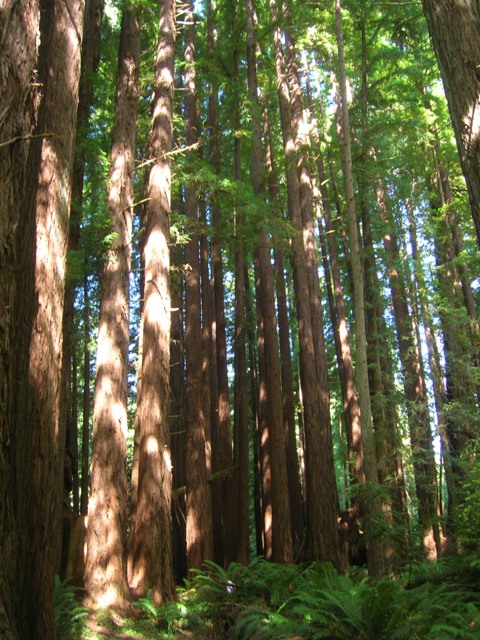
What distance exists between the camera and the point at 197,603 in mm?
7957

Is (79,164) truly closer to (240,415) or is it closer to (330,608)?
(330,608)

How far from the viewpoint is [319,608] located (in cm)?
565

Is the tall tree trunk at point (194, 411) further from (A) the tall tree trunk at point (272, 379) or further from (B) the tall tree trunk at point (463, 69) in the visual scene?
(B) the tall tree trunk at point (463, 69)

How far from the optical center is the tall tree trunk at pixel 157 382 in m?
8.22

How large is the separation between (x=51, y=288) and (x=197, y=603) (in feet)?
16.9

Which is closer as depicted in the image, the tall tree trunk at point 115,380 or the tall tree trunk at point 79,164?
the tall tree trunk at point 115,380

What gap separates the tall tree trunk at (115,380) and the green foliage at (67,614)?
2.17 feet

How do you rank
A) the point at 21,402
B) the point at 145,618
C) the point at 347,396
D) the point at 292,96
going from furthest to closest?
the point at 347,396 → the point at 292,96 → the point at 145,618 → the point at 21,402

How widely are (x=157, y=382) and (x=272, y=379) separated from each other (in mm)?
5328

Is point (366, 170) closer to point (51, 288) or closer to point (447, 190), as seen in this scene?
point (447, 190)

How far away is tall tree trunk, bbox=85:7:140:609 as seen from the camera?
742 centimetres

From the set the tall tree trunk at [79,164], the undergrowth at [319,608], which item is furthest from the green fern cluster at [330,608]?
the tall tree trunk at [79,164]

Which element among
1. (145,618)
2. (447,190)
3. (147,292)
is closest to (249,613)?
(145,618)

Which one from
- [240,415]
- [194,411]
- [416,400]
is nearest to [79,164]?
[194,411]
